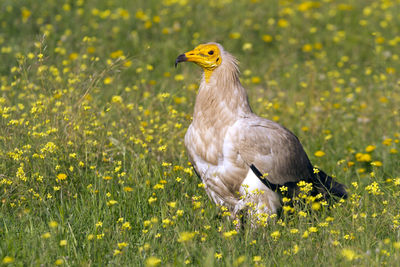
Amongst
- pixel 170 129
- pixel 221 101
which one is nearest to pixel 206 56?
pixel 221 101

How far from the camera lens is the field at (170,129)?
3316 mm

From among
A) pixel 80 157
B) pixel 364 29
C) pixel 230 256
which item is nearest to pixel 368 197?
pixel 230 256

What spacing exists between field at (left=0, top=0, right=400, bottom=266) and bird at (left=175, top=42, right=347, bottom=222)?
0.60 ft

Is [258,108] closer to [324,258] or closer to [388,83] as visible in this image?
[388,83]

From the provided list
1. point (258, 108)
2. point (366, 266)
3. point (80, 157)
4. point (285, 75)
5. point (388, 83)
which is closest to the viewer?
point (366, 266)

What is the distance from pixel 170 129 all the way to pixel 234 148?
135 centimetres

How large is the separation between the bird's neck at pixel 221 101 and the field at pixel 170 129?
41 centimetres

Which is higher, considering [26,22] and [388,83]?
[26,22]

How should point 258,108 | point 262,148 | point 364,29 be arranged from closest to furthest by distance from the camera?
point 262,148 → point 258,108 → point 364,29

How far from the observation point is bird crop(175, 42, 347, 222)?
12.9 ft

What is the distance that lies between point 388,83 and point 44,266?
211 inches

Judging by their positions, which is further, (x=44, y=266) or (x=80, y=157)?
(x=80, y=157)

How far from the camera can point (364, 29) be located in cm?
858

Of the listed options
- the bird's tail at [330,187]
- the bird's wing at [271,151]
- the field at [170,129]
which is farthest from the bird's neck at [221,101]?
the bird's tail at [330,187]
